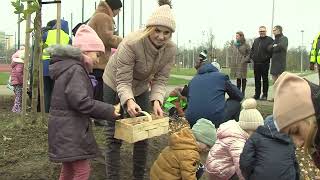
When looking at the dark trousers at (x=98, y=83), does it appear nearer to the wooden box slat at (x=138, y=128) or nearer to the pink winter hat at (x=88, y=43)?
the pink winter hat at (x=88, y=43)

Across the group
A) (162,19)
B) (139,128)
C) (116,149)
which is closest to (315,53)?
(116,149)

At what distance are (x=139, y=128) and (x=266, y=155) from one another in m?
0.99

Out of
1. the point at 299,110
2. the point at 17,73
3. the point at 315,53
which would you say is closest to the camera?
the point at 299,110

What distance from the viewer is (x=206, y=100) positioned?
549 centimetres

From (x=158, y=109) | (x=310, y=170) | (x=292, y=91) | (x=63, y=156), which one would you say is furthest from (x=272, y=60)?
(x=292, y=91)

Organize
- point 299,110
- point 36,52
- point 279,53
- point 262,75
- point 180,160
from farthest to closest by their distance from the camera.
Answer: point 262,75 < point 279,53 < point 36,52 < point 180,160 < point 299,110

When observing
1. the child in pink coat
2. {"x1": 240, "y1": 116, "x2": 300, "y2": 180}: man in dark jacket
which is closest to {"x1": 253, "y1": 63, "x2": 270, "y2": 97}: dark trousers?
the child in pink coat

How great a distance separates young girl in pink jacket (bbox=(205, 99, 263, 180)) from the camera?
4223 mm

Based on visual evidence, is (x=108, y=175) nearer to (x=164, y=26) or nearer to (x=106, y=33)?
(x=164, y=26)

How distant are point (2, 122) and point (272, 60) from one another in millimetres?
6103

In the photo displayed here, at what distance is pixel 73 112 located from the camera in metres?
3.72

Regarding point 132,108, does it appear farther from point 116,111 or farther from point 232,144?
point 232,144

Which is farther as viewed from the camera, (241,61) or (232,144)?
(241,61)

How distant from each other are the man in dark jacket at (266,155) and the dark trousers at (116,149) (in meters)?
0.94
